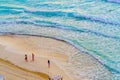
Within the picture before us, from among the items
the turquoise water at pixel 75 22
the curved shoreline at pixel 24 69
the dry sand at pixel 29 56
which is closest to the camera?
the curved shoreline at pixel 24 69

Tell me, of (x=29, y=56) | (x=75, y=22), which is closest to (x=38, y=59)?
(x=29, y=56)

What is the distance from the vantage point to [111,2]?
4550cm

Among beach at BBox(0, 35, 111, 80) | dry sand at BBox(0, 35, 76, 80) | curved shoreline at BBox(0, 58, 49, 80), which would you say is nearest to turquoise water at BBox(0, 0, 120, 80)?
beach at BBox(0, 35, 111, 80)

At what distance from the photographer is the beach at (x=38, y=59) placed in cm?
2720

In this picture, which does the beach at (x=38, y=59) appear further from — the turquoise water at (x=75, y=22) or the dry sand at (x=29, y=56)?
the turquoise water at (x=75, y=22)

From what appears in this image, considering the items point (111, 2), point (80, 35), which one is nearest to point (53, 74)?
point (80, 35)

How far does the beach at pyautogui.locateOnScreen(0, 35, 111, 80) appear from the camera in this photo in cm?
2720

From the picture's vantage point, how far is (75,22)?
39.4 metres

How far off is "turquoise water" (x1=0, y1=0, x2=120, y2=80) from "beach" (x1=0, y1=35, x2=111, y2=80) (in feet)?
4.53

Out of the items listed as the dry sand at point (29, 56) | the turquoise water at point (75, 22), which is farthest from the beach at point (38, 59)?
the turquoise water at point (75, 22)

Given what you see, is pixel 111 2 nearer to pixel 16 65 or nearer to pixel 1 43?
pixel 1 43

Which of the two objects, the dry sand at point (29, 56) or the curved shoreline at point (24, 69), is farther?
the dry sand at point (29, 56)

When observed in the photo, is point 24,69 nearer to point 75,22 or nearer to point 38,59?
point 38,59

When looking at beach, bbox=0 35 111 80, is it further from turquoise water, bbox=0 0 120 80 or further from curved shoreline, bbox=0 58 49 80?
turquoise water, bbox=0 0 120 80
